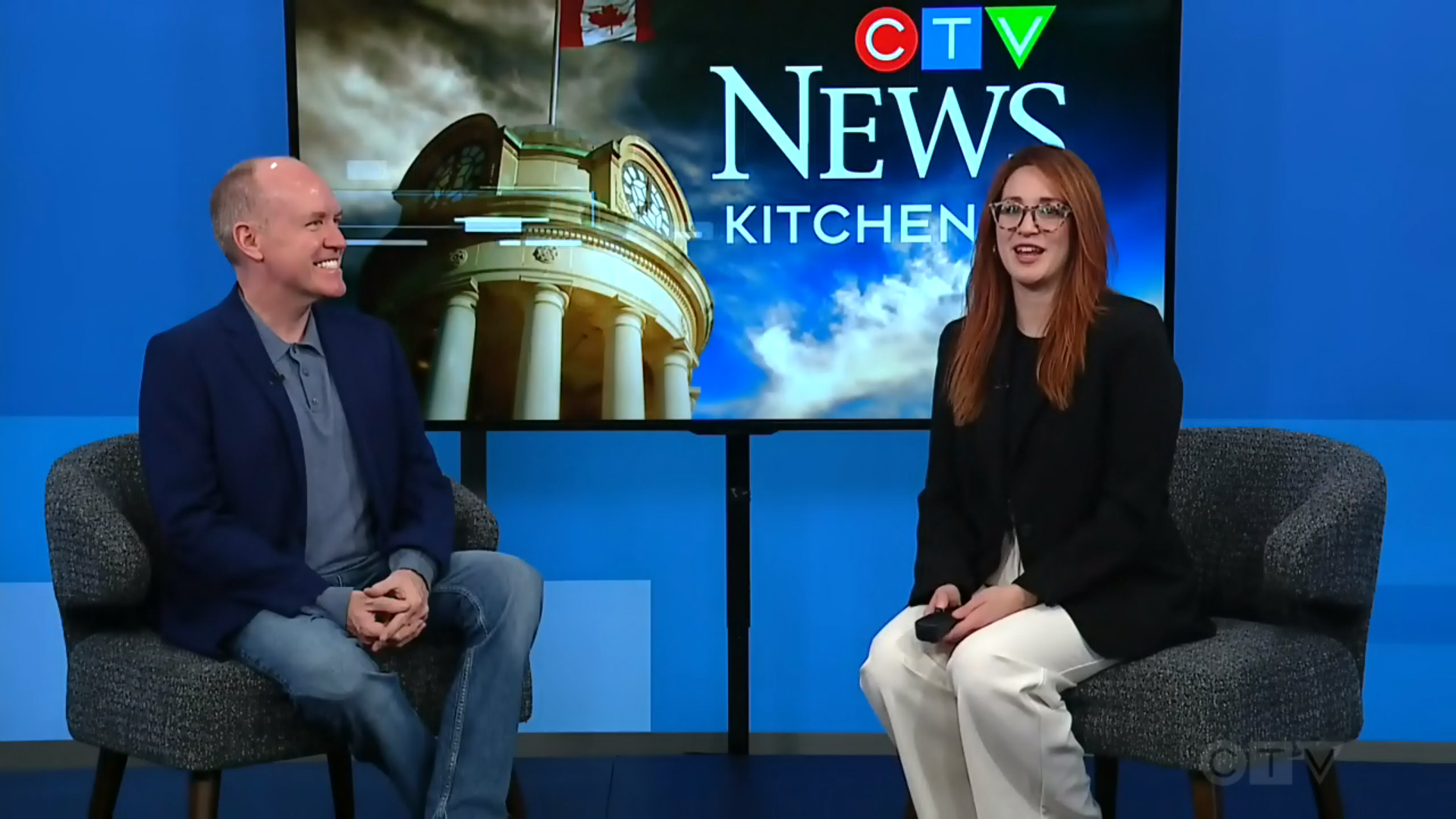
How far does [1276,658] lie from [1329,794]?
0.34m

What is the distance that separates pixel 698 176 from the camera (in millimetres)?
2941

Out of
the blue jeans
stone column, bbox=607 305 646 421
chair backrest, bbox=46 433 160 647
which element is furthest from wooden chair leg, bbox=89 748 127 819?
stone column, bbox=607 305 646 421

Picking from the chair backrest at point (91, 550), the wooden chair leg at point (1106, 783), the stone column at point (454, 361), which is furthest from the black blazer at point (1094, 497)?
the chair backrest at point (91, 550)

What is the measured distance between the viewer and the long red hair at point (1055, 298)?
2.29 m

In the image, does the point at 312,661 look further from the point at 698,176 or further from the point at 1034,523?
the point at 698,176

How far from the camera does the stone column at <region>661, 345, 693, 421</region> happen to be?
2988 millimetres

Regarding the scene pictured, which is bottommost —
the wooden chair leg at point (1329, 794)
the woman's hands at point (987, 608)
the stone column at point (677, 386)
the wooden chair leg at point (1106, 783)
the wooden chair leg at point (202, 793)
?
the wooden chair leg at point (1106, 783)

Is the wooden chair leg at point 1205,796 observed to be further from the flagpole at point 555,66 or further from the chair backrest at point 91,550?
the flagpole at point 555,66

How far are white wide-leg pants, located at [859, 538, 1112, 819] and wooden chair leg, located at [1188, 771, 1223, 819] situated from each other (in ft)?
0.51

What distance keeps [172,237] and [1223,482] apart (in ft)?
8.02

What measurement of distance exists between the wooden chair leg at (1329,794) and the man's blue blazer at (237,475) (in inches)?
61.1

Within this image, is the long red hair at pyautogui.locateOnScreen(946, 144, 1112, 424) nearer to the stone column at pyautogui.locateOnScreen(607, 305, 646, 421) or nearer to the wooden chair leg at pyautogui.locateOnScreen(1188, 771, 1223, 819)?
the wooden chair leg at pyautogui.locateOnScreen(1188, 771, 1223, 819)

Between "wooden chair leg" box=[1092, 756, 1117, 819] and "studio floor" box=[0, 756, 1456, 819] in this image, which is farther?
"studio floor" box=[0, 756, 1456, 819]

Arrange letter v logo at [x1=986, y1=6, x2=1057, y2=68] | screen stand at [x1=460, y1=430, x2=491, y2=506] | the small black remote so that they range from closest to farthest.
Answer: the small black remote → letter v logo at [x1=986, y1=6, x2=1057, y2=68] → screen stand at [x1=460, y1=430, x2=491, y2=506]
